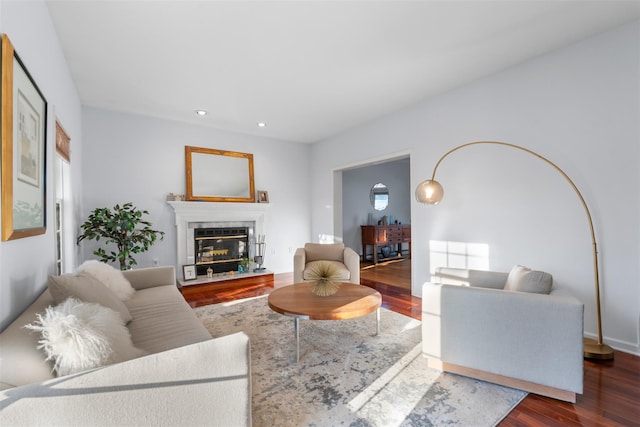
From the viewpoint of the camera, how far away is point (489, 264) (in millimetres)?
3320

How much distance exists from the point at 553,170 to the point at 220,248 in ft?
16.1

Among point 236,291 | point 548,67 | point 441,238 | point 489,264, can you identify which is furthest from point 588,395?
point 236,291

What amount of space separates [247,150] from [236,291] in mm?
2676

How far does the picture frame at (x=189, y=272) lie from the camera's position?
4.78 metres

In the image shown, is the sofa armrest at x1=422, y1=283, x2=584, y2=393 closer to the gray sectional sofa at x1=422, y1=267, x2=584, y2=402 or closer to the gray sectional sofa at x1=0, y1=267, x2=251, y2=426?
the gray sectional sofa at x1=422, y1=267, x2=584, y2=402

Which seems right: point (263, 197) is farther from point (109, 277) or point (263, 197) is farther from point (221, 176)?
point (109, 277)

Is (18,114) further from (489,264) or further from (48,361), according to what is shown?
(489,264)

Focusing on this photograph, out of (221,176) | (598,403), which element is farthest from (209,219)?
(598,403)

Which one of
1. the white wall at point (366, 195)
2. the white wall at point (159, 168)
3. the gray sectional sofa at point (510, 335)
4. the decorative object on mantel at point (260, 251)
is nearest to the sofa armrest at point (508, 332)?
the gray sectional sofa at point (510, 335)

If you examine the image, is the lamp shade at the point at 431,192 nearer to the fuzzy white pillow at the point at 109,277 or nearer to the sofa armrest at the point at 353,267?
the sofa armrest at the point at 353,267

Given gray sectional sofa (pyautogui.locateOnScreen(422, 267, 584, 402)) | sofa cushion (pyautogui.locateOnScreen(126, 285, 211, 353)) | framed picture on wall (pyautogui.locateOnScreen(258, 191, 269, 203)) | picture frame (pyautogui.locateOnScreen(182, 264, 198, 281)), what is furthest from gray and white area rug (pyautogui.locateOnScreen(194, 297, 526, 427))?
framed picture on wall (pyautogui.locateOnScreen(258, 191, 269, 203))

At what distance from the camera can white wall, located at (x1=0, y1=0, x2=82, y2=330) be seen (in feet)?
4.56

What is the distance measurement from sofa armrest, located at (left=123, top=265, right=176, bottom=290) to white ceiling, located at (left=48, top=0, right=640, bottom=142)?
2163 millimetres

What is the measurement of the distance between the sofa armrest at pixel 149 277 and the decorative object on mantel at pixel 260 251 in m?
2.26
